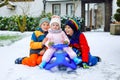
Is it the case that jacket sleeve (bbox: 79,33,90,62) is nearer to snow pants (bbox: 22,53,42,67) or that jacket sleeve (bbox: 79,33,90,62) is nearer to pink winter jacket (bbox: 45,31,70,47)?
pink winter jacket (bbox: 45,31,70,47)

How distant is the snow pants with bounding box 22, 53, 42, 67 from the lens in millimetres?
7562

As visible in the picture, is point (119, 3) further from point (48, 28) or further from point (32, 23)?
point (48, 28)

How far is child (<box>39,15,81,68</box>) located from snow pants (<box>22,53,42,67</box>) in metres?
0.40

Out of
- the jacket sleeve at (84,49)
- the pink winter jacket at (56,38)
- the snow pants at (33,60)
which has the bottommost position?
the snow pants at (33,60)

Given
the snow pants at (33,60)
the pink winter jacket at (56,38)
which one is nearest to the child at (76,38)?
the pink winter jacket at (56,38)

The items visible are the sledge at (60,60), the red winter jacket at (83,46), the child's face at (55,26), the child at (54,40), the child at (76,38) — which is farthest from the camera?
the child at (76,38)

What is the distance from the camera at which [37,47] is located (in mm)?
7641

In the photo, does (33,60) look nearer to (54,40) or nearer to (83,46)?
(54,40)

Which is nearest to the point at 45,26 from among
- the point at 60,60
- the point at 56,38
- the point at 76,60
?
the point at 56,38

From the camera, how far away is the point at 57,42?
7.28 metres

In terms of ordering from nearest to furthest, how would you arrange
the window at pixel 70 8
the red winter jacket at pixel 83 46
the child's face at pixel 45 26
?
the red winter jacket at pixel 83 46
the child's face at pixel 45 26
the window at pixel 70 8

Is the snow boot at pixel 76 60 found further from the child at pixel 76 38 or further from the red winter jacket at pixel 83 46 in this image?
the child at pixel 76 38

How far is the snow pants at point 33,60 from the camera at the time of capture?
298 inches

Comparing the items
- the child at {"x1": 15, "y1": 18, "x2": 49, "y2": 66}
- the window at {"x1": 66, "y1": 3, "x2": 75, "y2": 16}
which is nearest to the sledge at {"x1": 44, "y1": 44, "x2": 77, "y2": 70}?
the child at {"x1": 15, "y1": 18, "x2": 49, "y2": 66}
